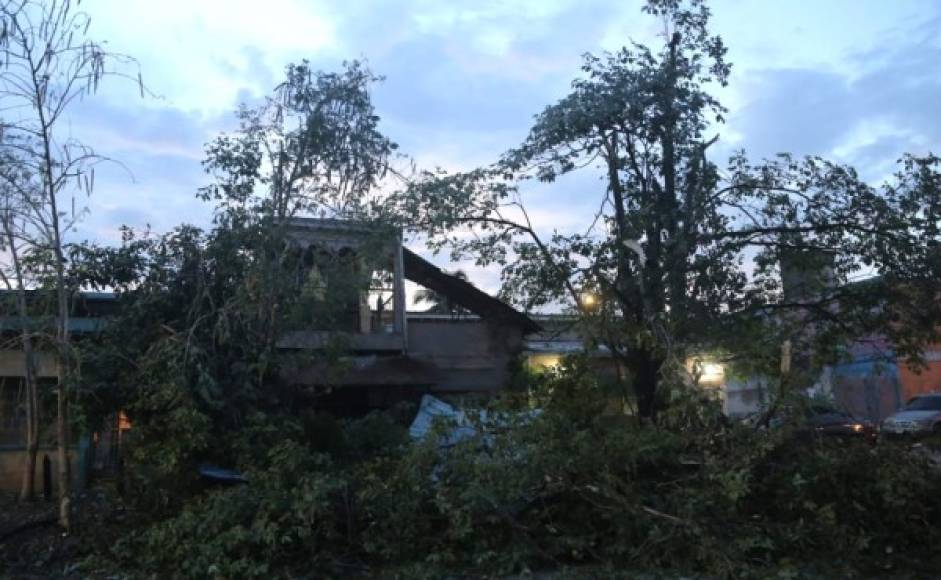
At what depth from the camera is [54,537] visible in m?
9.38

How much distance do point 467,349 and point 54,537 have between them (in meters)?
11.3

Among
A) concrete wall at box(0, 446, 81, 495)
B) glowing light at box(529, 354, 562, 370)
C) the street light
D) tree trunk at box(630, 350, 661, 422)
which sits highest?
the street light

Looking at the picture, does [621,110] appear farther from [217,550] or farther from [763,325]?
[217,550]

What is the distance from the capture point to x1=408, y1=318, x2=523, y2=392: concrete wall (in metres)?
19.2

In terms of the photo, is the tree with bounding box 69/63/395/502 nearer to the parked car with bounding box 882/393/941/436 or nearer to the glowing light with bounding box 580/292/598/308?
the glowing light with bounding box 580/292/598/308

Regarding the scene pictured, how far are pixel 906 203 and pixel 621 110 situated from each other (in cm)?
436

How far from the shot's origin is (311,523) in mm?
8031

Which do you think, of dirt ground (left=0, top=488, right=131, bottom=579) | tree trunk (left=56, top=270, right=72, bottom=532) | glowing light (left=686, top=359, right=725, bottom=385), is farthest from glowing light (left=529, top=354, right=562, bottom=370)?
tree trunk (left=56, top=270, right=72, bottom=532)

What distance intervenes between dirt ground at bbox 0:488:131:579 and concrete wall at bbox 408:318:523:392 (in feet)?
30.2

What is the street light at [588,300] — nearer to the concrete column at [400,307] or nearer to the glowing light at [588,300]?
the glowing light at [588,300]

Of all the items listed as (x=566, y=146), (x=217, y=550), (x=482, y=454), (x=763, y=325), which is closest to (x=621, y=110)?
(x=566, y=146)

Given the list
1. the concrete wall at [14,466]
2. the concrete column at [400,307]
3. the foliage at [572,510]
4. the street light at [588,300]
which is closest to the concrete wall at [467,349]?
the concrete column at [400,307]

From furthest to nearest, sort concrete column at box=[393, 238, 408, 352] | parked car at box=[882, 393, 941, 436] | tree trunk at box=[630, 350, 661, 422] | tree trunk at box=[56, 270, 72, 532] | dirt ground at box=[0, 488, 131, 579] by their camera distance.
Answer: parked car at box=[882, 393, 941, 436] < concrete column at box=[393, 238, 408, 352] < tree trunk at box=[630, 350, 661, 422] < tree trunk at box=[56, 270, 72, 532] < dirt ground at box=[0, 488, 131, 579]

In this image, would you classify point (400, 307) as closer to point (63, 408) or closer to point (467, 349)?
point (467, 349)
